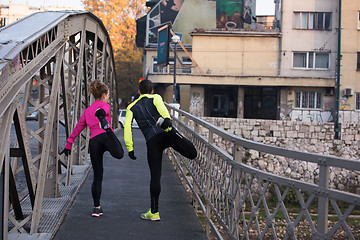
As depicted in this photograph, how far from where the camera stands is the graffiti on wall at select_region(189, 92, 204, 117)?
35.5 meters

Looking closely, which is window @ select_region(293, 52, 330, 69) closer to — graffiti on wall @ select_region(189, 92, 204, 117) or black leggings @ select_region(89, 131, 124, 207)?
graffiti on wall @ select_region(189, 92, 204, 117)

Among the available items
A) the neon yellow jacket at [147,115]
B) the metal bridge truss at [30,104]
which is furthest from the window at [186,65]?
the neon yellow jacket at [147,115]

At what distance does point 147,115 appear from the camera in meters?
5.67

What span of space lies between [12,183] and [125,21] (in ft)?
151

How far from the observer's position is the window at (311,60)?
115 feet

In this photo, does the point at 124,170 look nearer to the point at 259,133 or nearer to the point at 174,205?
the point at 174,205

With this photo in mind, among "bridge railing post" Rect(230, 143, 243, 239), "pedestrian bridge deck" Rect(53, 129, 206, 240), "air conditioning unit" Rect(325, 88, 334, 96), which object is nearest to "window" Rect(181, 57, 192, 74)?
"air conditioning unit" Rect(325, 88, 334, 96)

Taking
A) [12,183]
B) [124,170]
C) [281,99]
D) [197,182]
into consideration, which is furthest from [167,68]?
[12,183]

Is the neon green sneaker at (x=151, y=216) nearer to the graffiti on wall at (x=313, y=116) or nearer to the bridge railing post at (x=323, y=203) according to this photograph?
the bridge railing post at (x=323, y=203)

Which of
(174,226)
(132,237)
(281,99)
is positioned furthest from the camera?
(281,99)

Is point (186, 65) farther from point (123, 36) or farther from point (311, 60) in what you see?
point (123, 36)

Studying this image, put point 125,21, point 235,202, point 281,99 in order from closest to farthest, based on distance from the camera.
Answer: point 235,202, point 281,99, point 125,21

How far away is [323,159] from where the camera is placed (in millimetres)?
2498

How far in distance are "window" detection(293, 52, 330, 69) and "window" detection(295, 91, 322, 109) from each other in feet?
6.92
